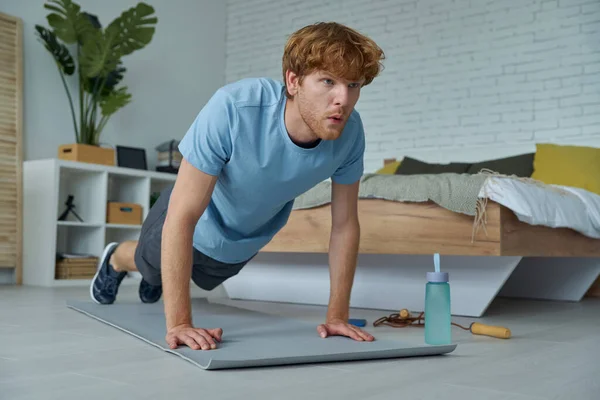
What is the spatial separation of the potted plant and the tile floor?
8.55 ft

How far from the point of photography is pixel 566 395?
1.30 metres

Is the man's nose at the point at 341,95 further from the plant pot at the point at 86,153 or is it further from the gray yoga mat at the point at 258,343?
the plant pot at the point at 86,153

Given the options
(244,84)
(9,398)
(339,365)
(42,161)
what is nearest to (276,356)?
(339,365)

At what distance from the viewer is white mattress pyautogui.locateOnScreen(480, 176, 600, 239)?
2641 millimetres

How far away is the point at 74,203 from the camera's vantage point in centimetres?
473

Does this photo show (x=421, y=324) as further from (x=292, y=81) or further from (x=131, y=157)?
(x=131, y=157)

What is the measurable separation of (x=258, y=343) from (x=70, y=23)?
3.45 meters

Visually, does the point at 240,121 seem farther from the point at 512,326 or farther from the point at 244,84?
the point at 512,326

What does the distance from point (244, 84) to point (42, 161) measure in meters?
2.91

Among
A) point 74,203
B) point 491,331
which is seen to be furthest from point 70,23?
point 491,331

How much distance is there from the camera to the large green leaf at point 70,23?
4.47 m

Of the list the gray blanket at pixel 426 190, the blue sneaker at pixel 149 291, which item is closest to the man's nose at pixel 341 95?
the gray blanket at pixel 426 190

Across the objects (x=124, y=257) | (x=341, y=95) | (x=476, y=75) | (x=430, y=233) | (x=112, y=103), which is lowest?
(x=124, y=257)

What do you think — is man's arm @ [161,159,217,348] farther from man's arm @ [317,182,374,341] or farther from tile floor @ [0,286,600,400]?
man's arm @ [317,182,374,341]
